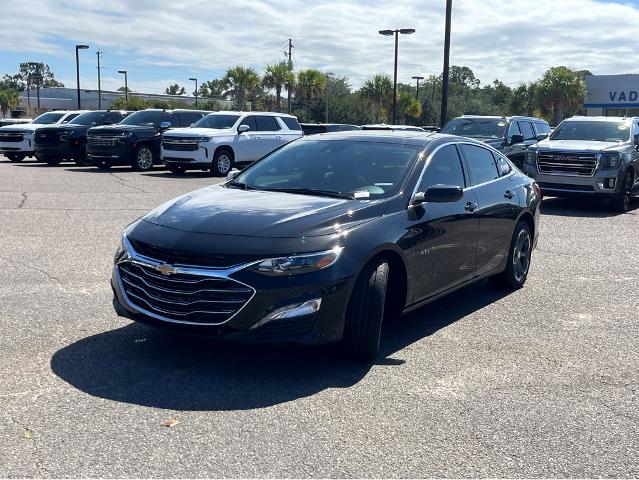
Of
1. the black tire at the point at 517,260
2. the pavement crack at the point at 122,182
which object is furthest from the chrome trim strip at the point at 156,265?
the pavement crack at the point at 122,182

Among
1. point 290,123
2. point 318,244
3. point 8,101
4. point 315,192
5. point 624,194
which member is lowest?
point 624,194

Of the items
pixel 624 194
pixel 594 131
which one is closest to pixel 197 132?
pixel 594 131

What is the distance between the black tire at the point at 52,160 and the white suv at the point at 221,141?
15.3 ft

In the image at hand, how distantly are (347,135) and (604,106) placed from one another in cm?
4559

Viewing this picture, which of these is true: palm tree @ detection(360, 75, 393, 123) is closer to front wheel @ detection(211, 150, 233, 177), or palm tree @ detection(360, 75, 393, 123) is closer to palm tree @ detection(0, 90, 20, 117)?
front wheel @ detection(211, 150, 233, 177)

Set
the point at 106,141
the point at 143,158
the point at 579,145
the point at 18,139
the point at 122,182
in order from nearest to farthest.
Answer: the point at 579,145, the point at 122,182, the point at 106,141, the point at 143,158, the point at 18,139

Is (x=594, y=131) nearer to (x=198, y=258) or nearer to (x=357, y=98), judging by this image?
(x=198, y=258)

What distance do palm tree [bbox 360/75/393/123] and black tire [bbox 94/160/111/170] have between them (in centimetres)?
3575

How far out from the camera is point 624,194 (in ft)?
47.8

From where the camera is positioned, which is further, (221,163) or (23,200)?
(221,163)

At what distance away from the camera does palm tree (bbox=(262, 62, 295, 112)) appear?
54906 mm

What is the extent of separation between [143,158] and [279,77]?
34.9 m

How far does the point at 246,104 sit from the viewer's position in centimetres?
6119

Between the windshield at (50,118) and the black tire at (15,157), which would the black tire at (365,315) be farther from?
the windshield at (50,118)
